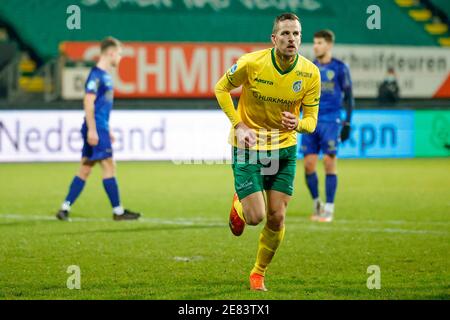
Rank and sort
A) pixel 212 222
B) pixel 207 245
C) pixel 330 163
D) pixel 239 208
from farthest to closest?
pixel 330 163 < pixel 212 222 < pixel 207 245 < pixel 239 208

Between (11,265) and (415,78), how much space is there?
20.0 m

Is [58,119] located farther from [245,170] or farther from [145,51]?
[245,170]

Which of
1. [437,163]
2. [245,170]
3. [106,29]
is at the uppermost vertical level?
[106,29]

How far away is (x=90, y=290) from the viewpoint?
241 inches

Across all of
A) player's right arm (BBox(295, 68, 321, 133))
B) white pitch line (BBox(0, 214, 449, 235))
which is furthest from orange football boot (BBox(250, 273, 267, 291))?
white pitch line (BBox(0, 214, 449, 235))

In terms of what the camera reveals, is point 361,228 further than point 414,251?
Yes

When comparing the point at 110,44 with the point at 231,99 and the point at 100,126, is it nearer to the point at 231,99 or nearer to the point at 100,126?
the point at 100,126

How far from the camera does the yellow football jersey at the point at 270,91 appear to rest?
6.27 metres

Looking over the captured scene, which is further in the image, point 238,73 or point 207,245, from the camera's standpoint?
point 207,245

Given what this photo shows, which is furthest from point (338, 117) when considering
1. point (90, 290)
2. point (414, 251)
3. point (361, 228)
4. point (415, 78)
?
point (415, 78)

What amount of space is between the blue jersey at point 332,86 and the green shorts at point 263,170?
4.26 meters

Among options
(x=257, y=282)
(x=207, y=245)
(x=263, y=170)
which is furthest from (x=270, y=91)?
(x=207, y=245)

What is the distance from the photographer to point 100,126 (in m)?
10.4

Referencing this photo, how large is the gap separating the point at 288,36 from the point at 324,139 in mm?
4691
